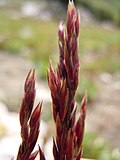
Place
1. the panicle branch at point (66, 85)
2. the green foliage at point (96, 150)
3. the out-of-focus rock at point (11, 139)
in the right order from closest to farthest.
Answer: the panicle branch at point (66, 85)
the out-of-focus rock at point (11, 139)
the green foliage at point (96, 150)

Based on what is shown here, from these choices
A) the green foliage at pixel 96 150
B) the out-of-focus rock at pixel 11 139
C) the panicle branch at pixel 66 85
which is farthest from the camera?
the green foliage at pixel 96 150

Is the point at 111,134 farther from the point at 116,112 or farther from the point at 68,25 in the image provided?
the point at 68,25

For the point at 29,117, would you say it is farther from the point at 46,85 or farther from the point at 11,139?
the point at 46,85

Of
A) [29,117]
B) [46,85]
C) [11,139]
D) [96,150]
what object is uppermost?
[46,85]

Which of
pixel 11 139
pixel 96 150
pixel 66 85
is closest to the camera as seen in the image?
pixel 66 85

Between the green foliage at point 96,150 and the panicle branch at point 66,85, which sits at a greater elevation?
the green foliage at point 96,150

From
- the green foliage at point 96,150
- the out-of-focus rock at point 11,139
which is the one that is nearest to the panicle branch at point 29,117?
the out-of-focus rock at point 11,139

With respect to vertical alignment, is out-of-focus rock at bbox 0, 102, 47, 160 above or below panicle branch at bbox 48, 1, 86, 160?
above

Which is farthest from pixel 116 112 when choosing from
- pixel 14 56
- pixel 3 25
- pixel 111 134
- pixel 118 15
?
pixel 118 15

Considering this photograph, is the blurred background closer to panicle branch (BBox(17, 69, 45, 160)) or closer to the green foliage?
the green foliage

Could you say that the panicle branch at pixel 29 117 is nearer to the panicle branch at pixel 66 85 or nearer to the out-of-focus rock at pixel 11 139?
the panicle branch at pixel 66 85

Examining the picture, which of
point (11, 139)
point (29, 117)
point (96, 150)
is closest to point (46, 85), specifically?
point (96, 150)

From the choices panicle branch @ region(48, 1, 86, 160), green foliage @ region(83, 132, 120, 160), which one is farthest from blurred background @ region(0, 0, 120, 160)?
panicle branch @ region(48, 1, 86, 160)

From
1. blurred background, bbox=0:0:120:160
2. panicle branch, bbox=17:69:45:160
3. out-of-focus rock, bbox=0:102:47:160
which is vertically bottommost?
panicle branch, bbox=17:69:45:160
